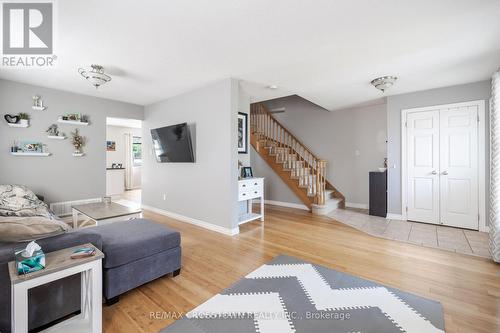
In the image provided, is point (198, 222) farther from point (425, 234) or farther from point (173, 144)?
point (425, 234)

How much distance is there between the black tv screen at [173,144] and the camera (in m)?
3.96

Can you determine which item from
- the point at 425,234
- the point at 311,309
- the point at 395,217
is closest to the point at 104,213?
the point at 311,309

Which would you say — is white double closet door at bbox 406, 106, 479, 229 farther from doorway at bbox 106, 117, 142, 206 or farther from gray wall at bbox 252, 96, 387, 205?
doorway at bbox 106, 117, 142, 206

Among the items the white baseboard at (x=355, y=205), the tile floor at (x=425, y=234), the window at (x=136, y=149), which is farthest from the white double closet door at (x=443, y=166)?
the window at (x=136, y=149)

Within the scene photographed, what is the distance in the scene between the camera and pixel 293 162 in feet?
18.3

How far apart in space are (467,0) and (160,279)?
363 centimetres

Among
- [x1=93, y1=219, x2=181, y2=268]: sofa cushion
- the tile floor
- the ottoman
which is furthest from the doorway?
the tile floor

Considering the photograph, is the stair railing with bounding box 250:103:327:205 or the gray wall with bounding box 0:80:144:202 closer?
the gray wall with bounding box 0:80:144:202

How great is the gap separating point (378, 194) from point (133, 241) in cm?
451

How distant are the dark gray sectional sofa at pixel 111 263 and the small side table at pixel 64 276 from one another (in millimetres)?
77

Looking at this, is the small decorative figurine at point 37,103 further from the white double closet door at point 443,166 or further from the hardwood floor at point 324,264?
the white double closet door at point 443,166

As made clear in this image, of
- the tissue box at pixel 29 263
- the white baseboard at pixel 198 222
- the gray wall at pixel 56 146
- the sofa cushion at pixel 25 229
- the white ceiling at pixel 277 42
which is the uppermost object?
the white ceiling at pixel 277 42

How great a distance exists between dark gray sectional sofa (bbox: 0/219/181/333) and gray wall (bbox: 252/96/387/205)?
391 cm

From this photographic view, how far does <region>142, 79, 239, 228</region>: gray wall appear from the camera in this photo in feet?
11.4
